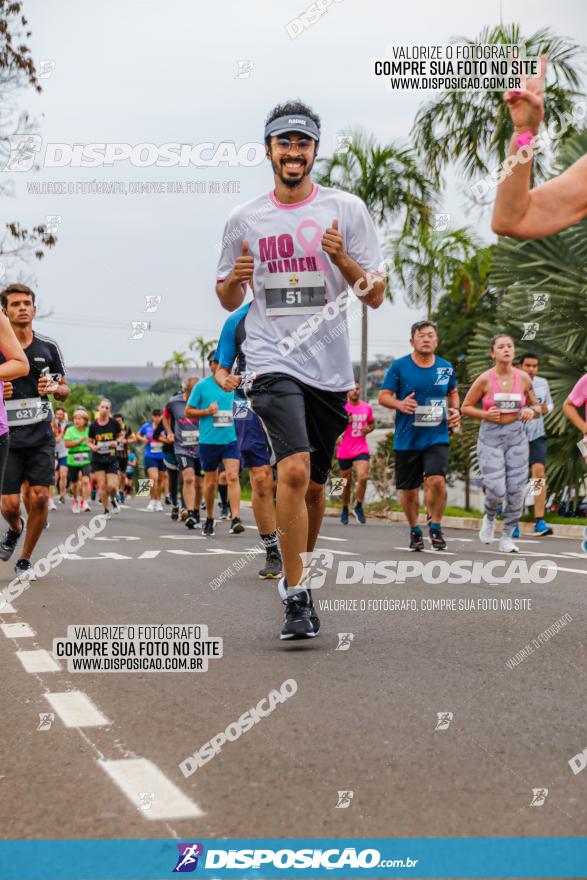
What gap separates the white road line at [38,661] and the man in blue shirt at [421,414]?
6.42 m

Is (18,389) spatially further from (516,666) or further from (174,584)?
(516,666)

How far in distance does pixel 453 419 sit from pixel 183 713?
7.72 m

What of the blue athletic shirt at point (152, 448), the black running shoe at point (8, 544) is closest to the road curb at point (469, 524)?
the blue athletic shirt at point (152, 448)

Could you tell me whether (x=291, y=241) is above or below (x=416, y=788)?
above

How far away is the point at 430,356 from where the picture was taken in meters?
12.5

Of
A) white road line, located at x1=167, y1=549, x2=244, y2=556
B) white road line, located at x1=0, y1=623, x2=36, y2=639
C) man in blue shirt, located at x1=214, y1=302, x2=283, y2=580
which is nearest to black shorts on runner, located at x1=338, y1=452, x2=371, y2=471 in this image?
white road line, located at x1=167, y1=549, x2=244, y2=556

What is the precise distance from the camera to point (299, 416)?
6.44 meters

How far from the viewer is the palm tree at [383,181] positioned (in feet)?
92.1

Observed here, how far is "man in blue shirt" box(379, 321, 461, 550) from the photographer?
40.3ft

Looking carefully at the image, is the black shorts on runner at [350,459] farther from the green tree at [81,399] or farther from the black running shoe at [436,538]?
the green tree at [81,399]

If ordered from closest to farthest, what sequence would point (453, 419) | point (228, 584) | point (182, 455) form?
1. point (228, 584)
2. point (453, 419)
3. point (182, 455)

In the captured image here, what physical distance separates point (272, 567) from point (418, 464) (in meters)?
2.94

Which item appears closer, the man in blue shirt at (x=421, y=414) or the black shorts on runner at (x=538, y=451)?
the man in blue shirt at (x=421, y=414)

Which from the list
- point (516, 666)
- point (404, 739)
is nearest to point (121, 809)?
point (404, 739)
